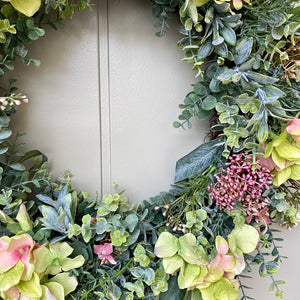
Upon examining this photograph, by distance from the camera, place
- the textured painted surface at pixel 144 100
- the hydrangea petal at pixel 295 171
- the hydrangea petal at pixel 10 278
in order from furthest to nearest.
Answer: the textured painted surface at pixel 144 100 < the hydrangea petal at pixel 295 171 < the hydrangea petal at pixel 10 278

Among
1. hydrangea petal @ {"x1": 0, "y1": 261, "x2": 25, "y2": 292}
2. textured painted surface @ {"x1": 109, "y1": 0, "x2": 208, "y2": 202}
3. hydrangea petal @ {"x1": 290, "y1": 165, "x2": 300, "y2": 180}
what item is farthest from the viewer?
textured painted surface @ {"x1": 109, "y1": 0, "x2": 208, "y2": 202}

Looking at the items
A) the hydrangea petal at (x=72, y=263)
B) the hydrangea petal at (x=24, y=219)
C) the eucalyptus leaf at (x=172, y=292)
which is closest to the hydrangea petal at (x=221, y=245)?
the eucalyptus leaf at (x=172, y=292)

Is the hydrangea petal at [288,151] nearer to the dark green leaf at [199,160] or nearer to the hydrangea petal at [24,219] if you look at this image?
the dark green leaf at [199,160]

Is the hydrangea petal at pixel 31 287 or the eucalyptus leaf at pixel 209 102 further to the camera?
the eucalyptus leaf at pixel 209 102

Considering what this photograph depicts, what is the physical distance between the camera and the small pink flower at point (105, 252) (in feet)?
1.99

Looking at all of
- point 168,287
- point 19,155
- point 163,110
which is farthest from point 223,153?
point 19,155

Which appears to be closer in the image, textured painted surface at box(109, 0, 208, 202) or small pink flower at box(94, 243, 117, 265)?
small pink flower at box(94, 243, 117, 265)

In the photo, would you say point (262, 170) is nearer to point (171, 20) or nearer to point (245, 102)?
point (245, 102)

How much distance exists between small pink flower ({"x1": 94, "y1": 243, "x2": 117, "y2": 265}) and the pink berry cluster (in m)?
0.23

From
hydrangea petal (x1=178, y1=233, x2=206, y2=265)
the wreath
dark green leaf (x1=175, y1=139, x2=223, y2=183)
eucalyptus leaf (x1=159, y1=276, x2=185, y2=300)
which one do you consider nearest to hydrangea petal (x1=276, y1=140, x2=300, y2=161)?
the wreath

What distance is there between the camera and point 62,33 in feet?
2.22

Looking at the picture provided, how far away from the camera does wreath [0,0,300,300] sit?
56 cm

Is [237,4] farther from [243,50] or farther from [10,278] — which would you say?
[10,278]

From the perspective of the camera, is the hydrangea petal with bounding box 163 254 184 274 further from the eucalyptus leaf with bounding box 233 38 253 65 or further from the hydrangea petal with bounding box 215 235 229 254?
the eucalyptus leaf with bounding box 233 38 253 65
